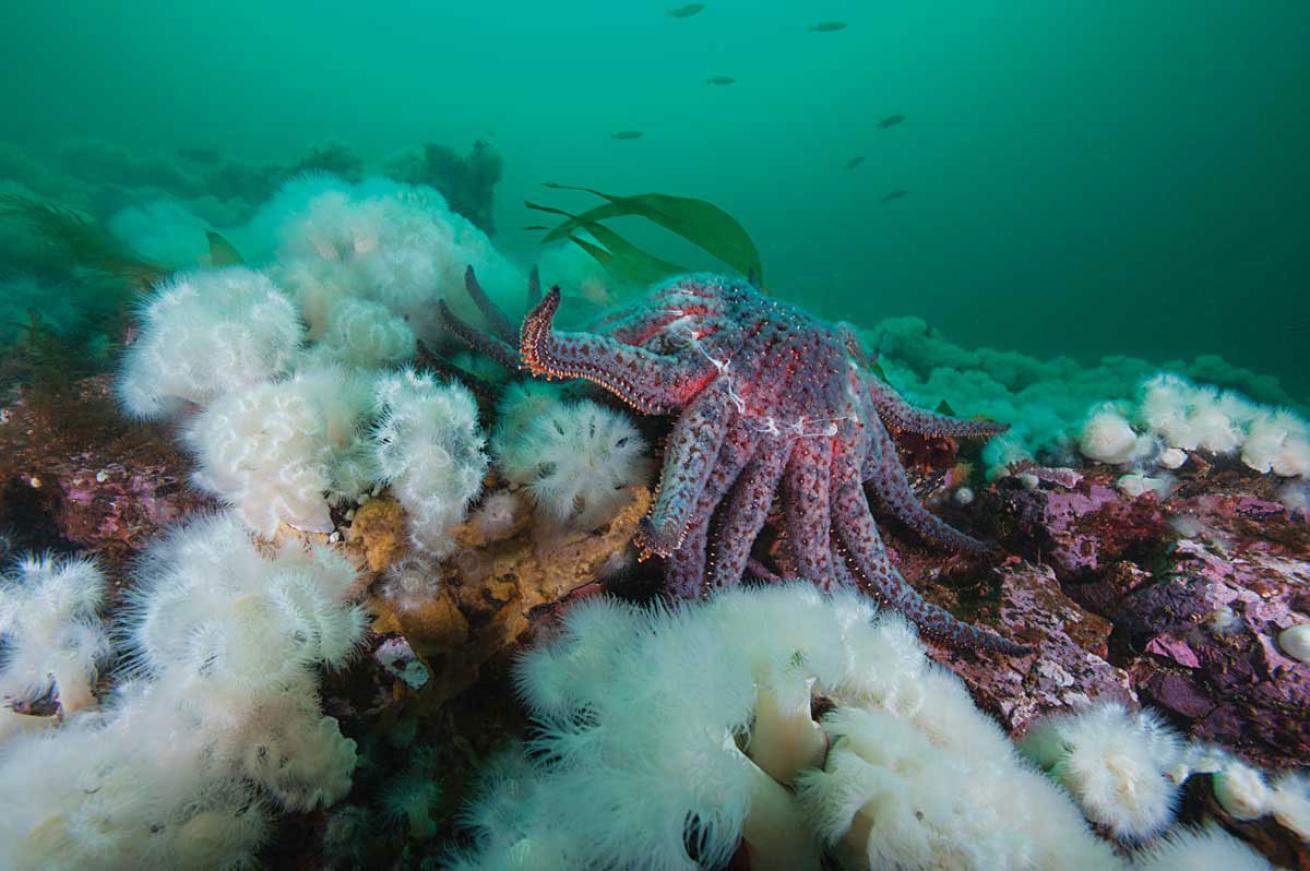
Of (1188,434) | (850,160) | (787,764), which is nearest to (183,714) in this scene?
(787,764)

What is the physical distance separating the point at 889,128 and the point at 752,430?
117 metres

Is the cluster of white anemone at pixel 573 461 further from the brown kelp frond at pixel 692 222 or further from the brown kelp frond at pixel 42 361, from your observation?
the brown kelp frond at pixel 692 222

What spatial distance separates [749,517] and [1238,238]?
9874 centimetres

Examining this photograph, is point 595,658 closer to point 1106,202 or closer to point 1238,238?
point 1238,238

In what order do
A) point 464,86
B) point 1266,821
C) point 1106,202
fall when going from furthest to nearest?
point 464,86, point 1106,202, point 1266,821

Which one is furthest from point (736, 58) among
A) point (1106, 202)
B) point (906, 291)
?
point (906, 291)

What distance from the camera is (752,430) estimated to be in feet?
8.79

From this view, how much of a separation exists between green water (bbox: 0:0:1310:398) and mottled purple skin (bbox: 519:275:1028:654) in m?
28.2

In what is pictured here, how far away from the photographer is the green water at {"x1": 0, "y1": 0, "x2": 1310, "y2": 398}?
193 ft

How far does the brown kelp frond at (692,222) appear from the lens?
15.9 feet

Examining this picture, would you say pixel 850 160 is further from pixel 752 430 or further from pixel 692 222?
pixel 752 430

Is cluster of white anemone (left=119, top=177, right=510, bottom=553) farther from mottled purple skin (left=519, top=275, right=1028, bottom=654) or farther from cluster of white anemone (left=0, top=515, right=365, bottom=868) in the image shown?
mottled purple skin (left=519, top=275, right=1028, bottom=654)

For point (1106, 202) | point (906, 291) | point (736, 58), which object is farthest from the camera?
point (736, 58)

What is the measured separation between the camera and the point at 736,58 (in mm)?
142750
